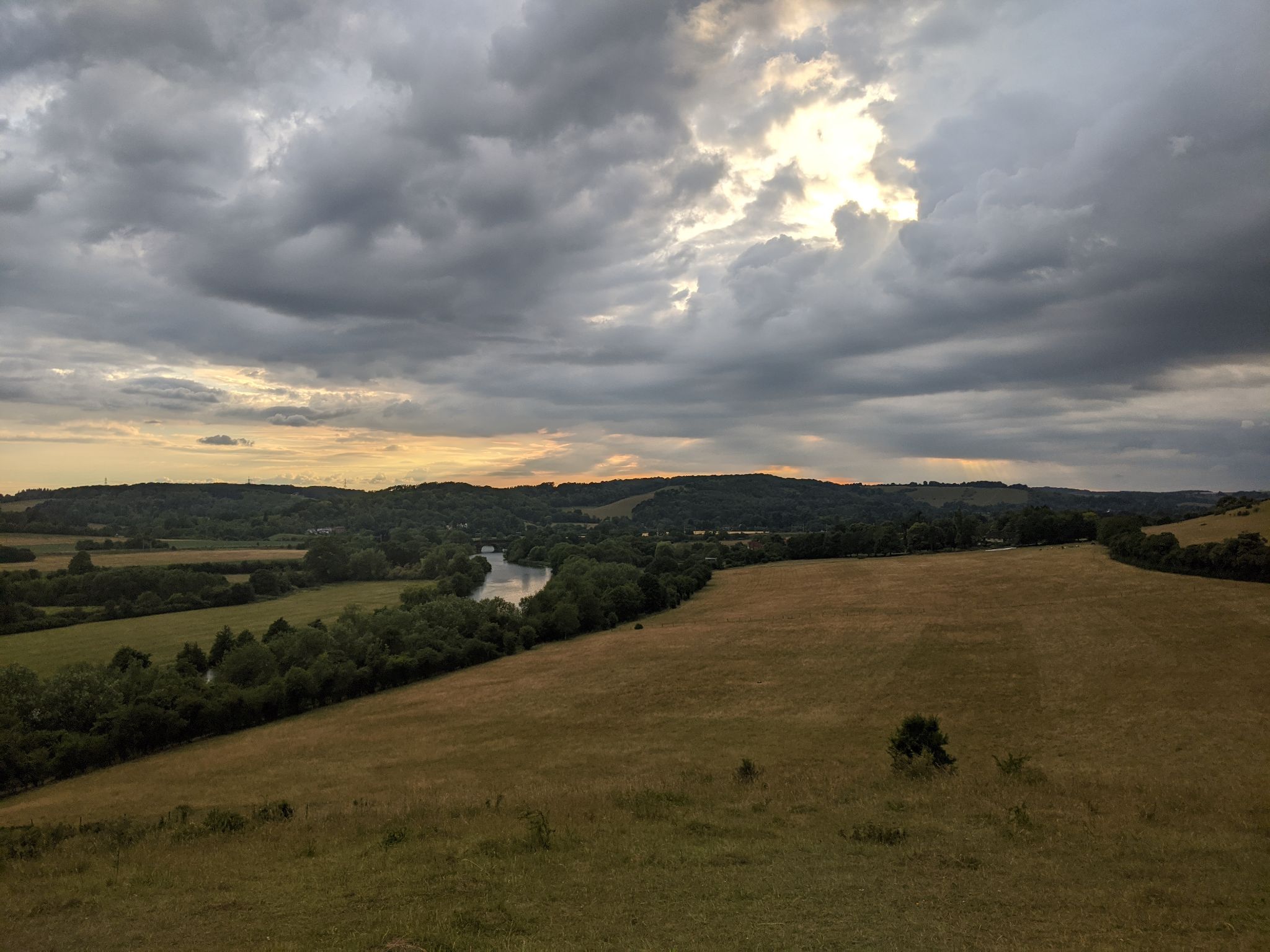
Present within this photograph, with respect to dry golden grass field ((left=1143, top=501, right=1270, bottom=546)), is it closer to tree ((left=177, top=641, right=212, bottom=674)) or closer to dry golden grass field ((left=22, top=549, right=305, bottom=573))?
tree ((left=177, top=641, right=212, bottom=674))

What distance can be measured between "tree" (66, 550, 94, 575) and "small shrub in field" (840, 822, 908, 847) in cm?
12546

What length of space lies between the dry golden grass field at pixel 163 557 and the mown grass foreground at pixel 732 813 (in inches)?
3467

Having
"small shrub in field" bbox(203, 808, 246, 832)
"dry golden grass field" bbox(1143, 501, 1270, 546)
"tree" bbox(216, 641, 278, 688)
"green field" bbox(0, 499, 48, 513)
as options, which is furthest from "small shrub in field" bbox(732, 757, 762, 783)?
"green field" bbox(0, 499, 48, 513)

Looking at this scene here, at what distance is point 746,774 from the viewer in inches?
1097

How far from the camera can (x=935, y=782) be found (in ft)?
82.6

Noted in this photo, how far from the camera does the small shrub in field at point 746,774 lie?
2736 cm

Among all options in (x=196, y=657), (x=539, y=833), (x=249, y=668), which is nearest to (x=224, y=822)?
(x=539, y=833)

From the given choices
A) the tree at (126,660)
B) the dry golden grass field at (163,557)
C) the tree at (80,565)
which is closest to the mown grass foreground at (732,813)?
the tree at (126,660)

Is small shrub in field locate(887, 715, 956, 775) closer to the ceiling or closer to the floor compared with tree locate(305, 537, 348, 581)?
closer to the ceiling

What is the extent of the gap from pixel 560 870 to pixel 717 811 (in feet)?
23.9

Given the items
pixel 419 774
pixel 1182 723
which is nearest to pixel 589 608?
pixel 419 774

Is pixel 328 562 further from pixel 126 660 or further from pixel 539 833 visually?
pixel 539 833

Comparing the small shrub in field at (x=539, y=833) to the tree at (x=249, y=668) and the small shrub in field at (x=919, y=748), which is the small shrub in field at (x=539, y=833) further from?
the tree at (x=249, y=668)

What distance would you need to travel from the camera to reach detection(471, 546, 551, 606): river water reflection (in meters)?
122
